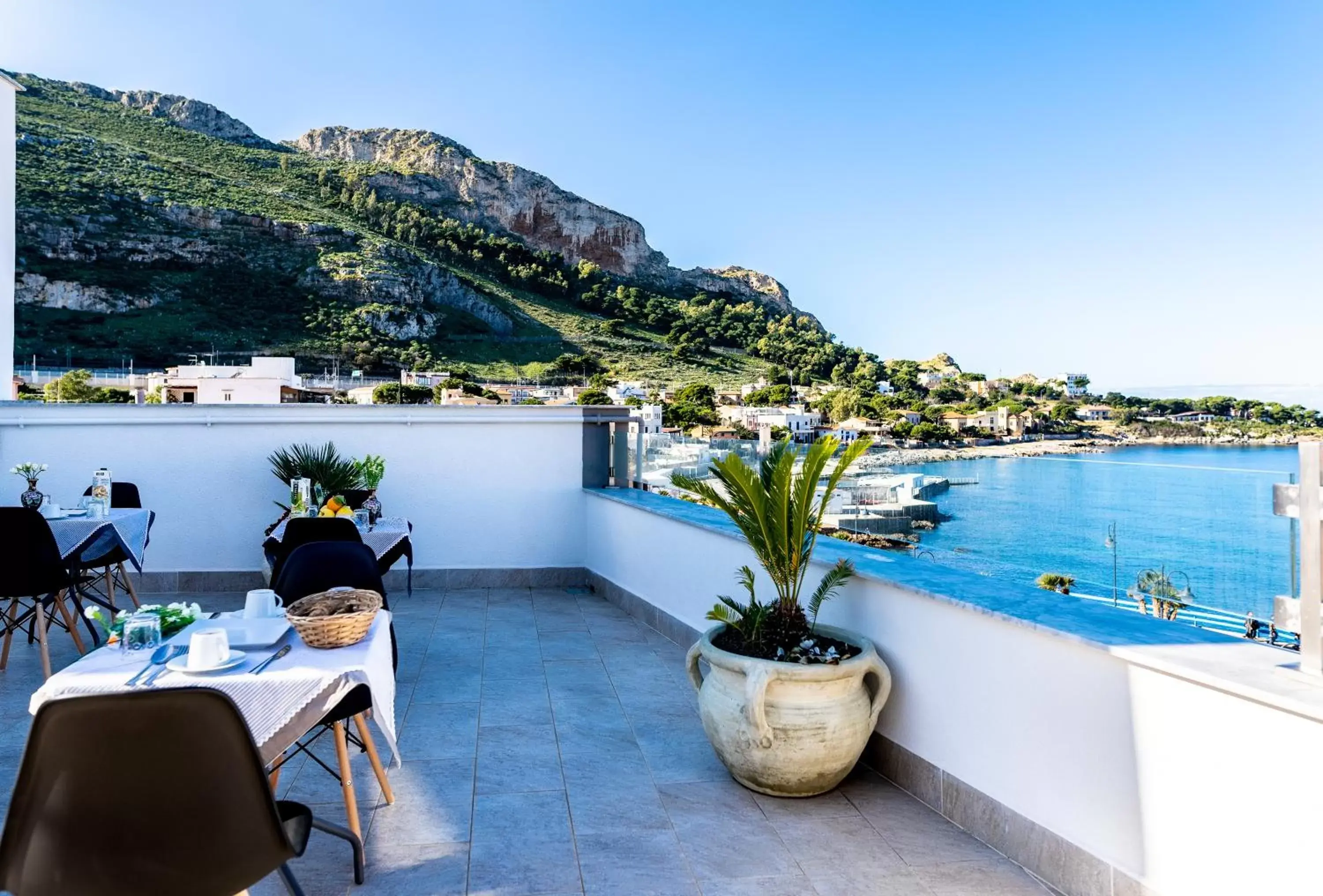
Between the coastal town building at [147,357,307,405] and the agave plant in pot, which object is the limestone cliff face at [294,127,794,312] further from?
the agave plant in pot

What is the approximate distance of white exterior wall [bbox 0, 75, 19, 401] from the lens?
720 cm

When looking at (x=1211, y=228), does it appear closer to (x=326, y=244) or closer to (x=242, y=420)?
(x=242, y=420)

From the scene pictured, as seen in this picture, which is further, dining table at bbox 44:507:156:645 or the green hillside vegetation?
the green hillside vegetation

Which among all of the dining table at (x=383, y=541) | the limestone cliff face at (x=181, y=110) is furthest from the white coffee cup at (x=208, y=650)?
the limestone cliff face at (x=181, y=110)

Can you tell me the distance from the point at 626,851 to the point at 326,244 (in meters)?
43.4

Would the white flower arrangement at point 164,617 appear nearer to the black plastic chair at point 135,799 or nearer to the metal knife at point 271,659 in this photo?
the metal knife at point 271,659

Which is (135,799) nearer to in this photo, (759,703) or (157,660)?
(157,660)

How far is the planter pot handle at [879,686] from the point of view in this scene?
9.95 ft

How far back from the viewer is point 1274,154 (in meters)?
20.0

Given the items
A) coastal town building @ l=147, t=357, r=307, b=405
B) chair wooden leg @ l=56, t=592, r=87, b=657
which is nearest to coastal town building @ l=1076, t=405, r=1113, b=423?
chair wooden leg @ l=56, t=592, r=87, b=657

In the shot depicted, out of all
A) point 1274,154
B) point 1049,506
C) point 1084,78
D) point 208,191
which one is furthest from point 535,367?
point 1049,506

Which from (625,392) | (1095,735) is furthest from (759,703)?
(625,392)

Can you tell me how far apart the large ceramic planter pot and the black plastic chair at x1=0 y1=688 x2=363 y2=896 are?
5.45ft

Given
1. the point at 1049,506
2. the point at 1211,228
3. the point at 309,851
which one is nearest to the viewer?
the point at 309,851
